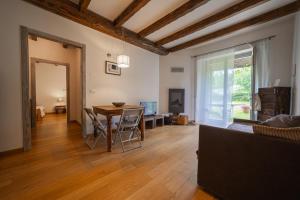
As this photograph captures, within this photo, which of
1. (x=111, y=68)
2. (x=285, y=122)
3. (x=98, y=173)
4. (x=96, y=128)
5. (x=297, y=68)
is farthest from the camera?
(x=111, y=68)

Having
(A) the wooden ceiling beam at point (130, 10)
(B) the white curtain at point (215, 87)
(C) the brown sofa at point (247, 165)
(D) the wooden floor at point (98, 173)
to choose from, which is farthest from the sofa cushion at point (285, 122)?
(B) the white curtain at point (215, 87)

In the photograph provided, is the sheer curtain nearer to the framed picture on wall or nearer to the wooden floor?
the wooden floor

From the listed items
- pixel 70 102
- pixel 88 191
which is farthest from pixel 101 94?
pixel 88 191

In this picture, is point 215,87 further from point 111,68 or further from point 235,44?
point 111,68

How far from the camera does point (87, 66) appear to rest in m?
3.31

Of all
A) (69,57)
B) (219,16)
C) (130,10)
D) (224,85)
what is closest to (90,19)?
(130,10)

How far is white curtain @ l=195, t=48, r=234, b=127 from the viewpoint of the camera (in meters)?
4.35

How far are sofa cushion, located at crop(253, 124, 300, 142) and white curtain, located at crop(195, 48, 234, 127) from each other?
11.4 feet

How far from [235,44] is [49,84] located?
8.26m

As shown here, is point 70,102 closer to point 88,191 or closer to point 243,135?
point 88,191

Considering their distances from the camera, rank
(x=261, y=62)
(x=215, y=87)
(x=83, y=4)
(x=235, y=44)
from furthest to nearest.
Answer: (x=215, y=87)
(x=235, y=44)
(x=261, y=62)
(x=83, y=4)

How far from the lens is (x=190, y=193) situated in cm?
151

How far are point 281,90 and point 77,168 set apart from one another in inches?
164

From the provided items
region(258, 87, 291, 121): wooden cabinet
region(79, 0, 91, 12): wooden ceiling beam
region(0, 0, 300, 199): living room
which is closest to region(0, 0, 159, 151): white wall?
region(0, 0, 300, 199): living room
